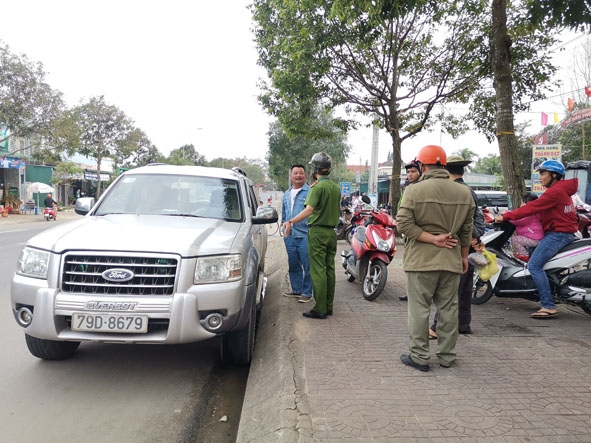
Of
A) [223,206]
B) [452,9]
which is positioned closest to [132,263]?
[223,206]

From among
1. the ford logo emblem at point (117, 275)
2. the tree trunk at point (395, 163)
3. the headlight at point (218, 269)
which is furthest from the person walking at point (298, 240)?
the tree trunk at point (395, 163)

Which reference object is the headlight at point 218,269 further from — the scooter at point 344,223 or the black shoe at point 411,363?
the scooter at point 344,223

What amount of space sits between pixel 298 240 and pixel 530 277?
2.72 meters

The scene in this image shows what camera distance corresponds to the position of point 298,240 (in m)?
5.40

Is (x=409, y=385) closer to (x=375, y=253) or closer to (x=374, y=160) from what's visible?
(x=375, y=253)

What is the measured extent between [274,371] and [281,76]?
8.85 meters

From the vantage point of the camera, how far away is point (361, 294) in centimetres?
630

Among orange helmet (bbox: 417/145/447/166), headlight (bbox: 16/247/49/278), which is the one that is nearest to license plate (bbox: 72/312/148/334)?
headlight (bbox: 16/247/49/278)

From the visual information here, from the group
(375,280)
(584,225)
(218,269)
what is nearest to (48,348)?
(218,269)

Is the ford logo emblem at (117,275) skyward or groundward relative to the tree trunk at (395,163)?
groundward

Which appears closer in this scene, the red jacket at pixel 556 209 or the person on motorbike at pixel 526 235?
the red jacket at pixel 556 209

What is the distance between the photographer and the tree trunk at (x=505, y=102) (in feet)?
19.1

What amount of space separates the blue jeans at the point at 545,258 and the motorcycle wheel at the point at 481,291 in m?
A: 0.61

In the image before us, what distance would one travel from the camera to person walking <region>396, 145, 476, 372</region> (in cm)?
328
